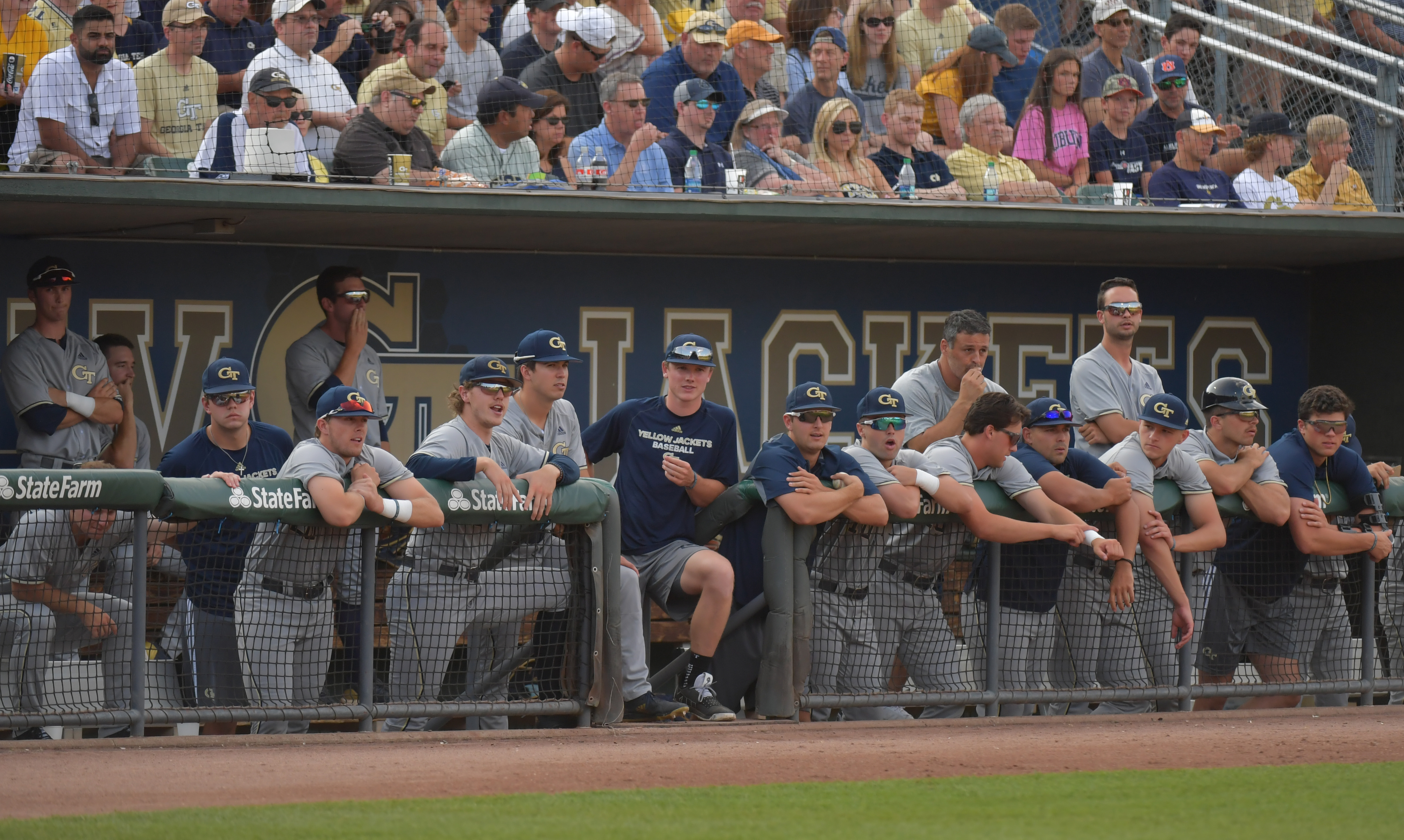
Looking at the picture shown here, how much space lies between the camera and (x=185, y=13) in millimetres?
7730

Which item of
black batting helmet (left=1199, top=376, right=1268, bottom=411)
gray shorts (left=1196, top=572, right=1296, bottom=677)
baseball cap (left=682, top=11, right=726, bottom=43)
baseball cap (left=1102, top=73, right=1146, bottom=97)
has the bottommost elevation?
gray shorts (left=1196, top=572, right=1296, bottom=677)

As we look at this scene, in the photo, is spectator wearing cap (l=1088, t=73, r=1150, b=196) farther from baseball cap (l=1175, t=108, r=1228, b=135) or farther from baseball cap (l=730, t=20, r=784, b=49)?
baseball cap (l=730, t=20, r=784, b=49)

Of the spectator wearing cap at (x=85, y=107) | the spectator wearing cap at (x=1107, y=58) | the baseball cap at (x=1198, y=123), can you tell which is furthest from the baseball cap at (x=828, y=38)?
the spectator wearing cap at (x=85, y=107)

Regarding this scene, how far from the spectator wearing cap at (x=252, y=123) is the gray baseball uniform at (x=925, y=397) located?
3022 mm

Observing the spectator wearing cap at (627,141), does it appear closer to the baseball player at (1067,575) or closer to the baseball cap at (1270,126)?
the baseball player at (1067,575)

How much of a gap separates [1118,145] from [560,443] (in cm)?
462

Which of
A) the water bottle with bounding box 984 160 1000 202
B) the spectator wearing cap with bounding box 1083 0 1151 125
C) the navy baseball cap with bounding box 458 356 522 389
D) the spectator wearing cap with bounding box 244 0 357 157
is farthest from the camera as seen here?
the spectator wearing cap with bounding box 1083 0 1151 125

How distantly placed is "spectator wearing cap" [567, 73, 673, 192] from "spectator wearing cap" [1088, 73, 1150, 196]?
9.10ft

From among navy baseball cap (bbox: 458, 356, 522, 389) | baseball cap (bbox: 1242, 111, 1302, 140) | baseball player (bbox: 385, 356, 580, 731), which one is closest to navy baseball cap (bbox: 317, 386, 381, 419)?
baseball player (bbox: 385, 356, 580, 731)

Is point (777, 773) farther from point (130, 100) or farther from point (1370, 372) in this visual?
point (1370, 372)

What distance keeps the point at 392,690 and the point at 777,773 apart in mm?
1545

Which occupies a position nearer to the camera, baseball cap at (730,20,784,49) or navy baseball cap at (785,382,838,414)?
navy baseball cap at (785,382,838,414)

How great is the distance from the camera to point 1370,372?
10.2m

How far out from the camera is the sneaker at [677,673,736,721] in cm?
608
